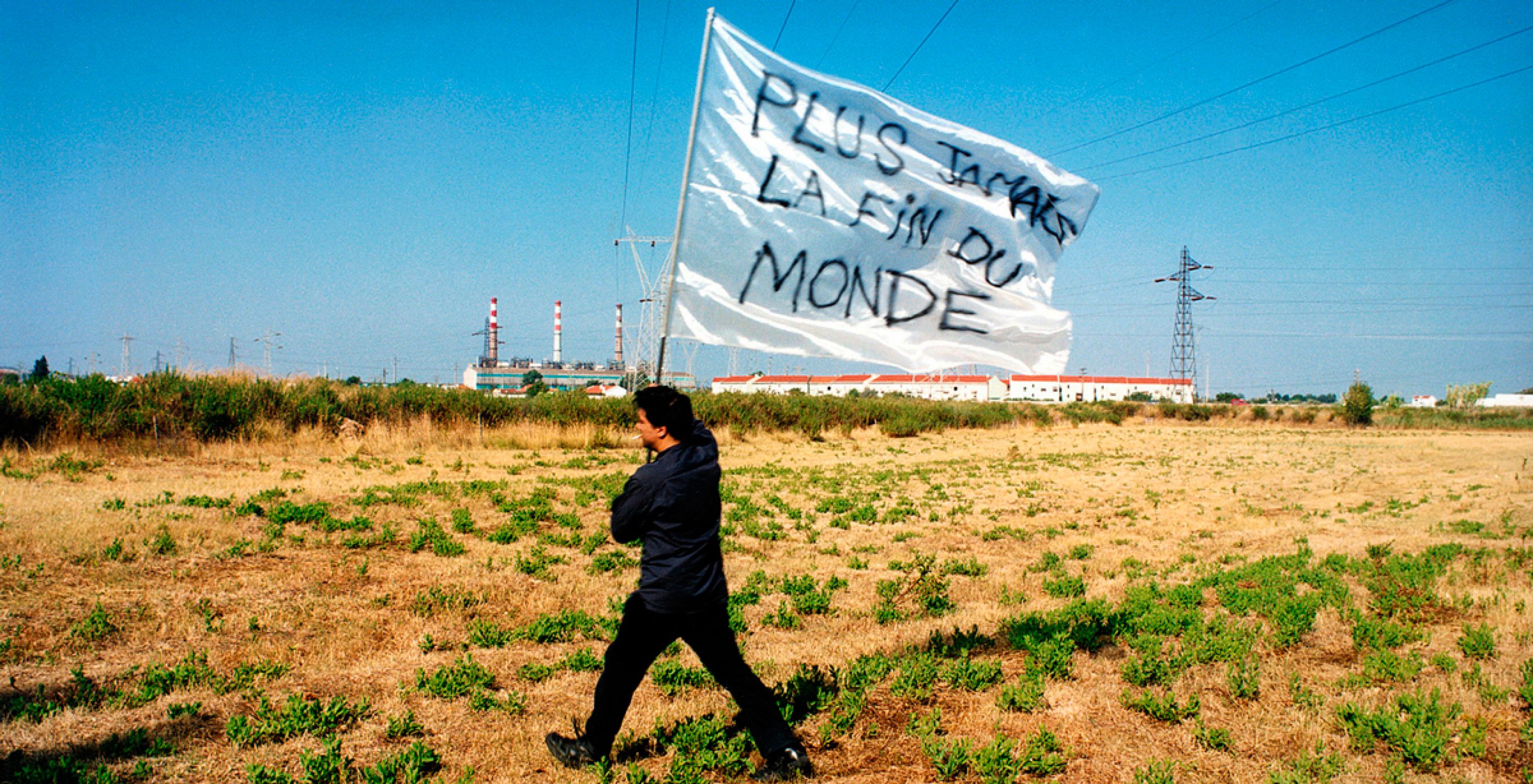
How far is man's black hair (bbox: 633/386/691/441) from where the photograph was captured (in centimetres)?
428

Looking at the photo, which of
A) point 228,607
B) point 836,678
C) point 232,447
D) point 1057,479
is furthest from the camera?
point 1057,479

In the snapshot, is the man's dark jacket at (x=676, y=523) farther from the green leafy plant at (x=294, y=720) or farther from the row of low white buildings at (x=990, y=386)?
the row of low white buildings at (x=990, y=386)

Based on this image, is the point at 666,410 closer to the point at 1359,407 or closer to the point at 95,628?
the point at 95,628

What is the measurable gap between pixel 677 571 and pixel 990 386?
112 metres

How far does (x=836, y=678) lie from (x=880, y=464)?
66.7 ft

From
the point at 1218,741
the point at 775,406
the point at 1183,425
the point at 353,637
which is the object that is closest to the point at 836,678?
the point at 1218,741

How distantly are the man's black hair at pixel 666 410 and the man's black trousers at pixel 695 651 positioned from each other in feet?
2.90

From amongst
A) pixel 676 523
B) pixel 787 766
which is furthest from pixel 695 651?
pixel 787 766

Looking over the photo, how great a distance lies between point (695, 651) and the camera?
4.32 meters

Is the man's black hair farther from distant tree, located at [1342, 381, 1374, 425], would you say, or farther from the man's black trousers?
distant tree, located at [1342, 381, 1374, 425]

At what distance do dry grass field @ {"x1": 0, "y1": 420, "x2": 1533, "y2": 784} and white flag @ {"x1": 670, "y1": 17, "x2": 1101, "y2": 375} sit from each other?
2.40m

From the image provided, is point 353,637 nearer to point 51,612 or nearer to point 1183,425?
point 51,612

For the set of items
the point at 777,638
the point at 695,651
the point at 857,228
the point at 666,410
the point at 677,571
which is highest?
the point at 857,228

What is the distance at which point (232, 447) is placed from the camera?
20062 mm
